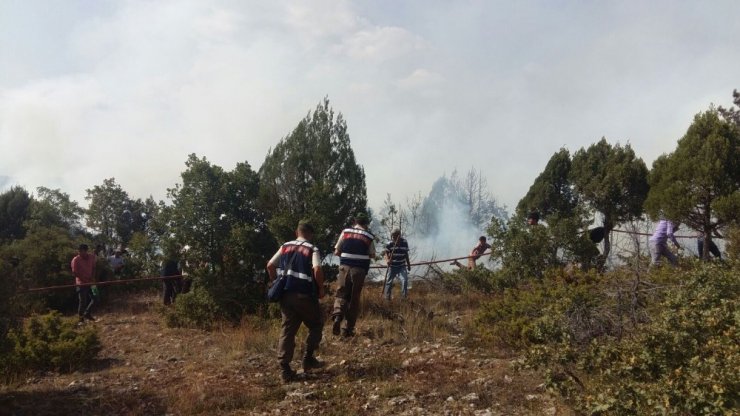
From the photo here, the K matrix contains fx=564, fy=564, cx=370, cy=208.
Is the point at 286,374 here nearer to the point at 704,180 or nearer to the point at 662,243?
the point at 662,243

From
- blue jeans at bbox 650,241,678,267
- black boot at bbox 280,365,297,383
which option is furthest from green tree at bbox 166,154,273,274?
blue jeans at bbox 650,241,678,267

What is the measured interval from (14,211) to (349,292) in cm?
2329

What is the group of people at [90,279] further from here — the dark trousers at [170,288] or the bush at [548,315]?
the bush at [548,315]

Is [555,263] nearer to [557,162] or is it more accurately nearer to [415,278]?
[415,278]

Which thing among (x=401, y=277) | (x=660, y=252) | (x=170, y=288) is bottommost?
(x=170, y=288)

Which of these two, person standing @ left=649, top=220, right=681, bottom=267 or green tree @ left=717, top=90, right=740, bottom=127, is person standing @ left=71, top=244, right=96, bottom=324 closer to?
person standing @ left=649, top=220, right=681, bottom=267

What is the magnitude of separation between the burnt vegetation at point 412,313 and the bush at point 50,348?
1.1 inches

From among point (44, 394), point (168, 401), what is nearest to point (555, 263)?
point (168, 401)

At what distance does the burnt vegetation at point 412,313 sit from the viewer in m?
4.68

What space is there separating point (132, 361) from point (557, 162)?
508 inches

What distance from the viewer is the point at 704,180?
28.9 ft

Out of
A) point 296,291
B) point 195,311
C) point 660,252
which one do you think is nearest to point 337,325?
point 296,291

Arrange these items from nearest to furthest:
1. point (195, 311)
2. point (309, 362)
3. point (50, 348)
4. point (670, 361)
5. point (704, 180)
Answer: point (670, 361) < point (309, 362) < point (50, 348) < point (704, 180) < point (195, 311)

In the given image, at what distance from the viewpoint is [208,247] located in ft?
34.4
